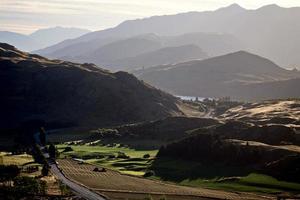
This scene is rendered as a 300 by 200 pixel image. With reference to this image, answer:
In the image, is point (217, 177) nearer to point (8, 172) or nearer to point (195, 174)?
point (195, 174)

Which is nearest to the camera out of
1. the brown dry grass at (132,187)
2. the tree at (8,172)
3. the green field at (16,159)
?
the brown dry grass at (132,187)

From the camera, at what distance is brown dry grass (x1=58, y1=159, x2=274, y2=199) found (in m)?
128

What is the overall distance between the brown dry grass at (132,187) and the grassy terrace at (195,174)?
Result: 5.66 metres

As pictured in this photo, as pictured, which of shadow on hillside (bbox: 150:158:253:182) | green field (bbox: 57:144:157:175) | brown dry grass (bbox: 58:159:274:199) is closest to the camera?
brown dry grass (bbox: 58:159:274:199)

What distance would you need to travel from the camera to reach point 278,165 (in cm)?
14800

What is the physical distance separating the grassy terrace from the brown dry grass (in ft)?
18.6

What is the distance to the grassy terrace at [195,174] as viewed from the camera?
447 ft

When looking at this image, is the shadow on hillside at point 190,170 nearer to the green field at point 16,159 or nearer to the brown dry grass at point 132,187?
the brown dry grass at point 132,187

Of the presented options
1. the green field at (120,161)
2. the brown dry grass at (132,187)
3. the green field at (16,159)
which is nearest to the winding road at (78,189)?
the brown dry grass at (132,187)

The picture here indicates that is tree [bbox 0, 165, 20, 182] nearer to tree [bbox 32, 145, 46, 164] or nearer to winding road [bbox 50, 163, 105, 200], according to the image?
winding road [bbox 50, 163, 105, 200]

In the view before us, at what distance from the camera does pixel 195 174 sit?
509ft

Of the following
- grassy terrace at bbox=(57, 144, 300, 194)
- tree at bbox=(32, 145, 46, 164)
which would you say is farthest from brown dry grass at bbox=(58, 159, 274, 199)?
tree at bbox=(32, 145, 46, 164)

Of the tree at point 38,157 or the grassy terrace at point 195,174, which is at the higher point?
the tree at point 38,157

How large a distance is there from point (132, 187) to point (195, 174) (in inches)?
1035
